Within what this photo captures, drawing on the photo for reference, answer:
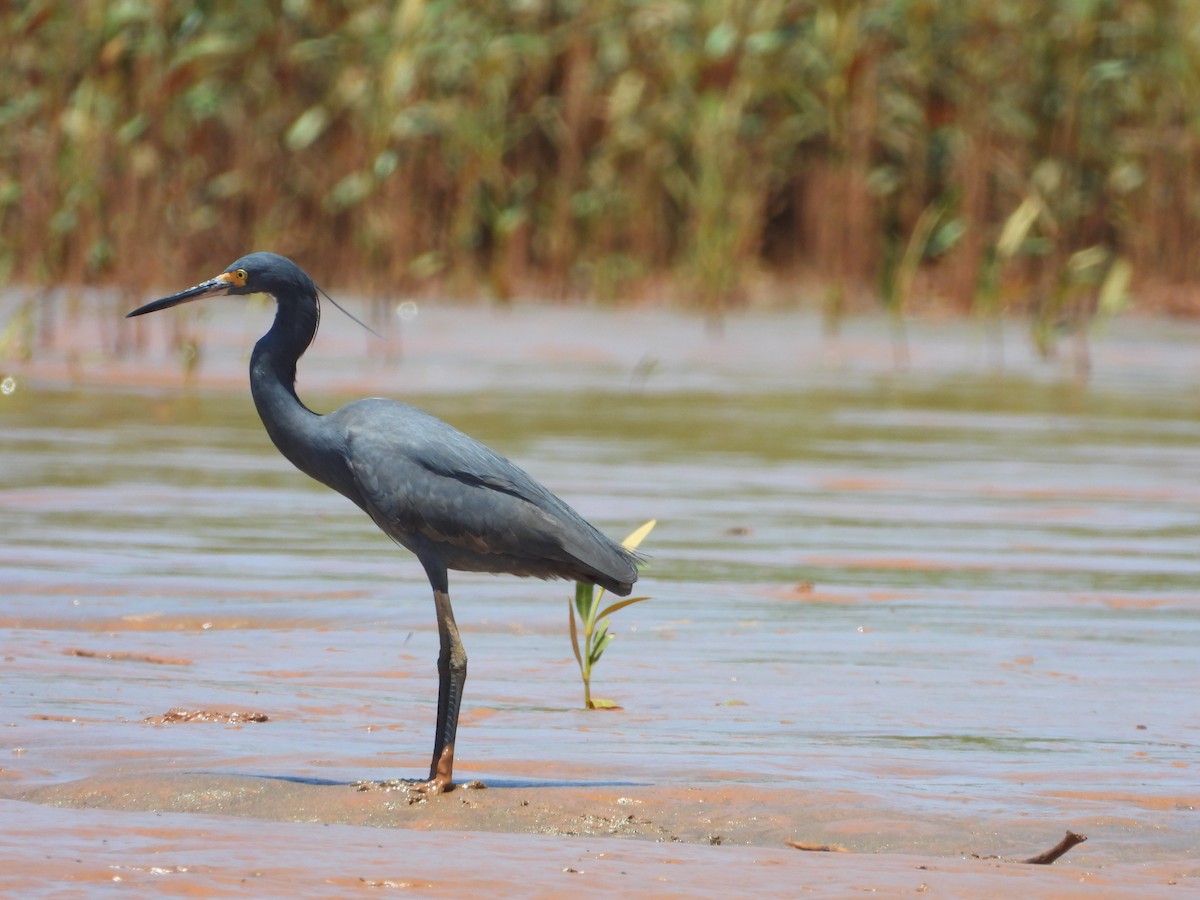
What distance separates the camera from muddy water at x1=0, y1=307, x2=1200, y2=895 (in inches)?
162

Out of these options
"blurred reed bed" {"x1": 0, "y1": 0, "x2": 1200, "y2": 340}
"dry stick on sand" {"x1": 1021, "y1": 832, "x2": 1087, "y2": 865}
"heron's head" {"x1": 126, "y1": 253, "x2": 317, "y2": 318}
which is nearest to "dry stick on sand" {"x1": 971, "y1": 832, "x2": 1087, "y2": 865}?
"dry stick on sand" {"x1": 1021, "y1": 832, "x2": 1087, "y2": 865}

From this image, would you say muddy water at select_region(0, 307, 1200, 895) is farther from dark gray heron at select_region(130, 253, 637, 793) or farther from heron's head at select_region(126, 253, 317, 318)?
A: heron's head at select_region(126, 253, 317, 318)

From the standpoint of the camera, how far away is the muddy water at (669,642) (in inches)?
162

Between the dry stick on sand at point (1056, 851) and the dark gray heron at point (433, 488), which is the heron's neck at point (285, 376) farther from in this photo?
the dry stick on sand at point (1056, 851)

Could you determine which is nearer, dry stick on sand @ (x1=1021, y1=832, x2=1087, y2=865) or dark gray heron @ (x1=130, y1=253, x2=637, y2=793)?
dry stick on sand @ (x1=1021, y1=832, x2=1087, y2=865)

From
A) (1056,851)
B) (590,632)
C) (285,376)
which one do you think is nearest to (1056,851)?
(1056,851)

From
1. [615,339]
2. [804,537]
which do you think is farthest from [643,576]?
[615,339]

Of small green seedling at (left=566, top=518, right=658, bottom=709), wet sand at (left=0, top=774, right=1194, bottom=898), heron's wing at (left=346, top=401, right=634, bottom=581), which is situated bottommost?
wet sand at (left=0, top=774, right=1194, bottom=898)

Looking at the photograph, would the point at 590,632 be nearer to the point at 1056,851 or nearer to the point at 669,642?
the point at 669,642

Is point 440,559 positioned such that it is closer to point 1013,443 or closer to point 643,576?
point 643,576

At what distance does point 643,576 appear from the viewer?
6.88 m

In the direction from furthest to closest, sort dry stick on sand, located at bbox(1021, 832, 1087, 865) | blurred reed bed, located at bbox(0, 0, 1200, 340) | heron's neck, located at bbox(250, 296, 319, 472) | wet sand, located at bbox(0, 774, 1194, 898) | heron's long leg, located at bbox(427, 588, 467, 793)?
blurred reed bed, located at bbox(0, 0, 1200, 340), heron's neck, located at bbox(250, 296, 319, 472), heron's long leg, located at bbox(427, 588, 467, 793), dry stick on sand, located at bbox(1021, 832, 1087, 865), wet sand, located at bbox(0, 774, 1194, 898)

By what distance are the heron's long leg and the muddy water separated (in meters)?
0.09

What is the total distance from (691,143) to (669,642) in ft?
38.8
